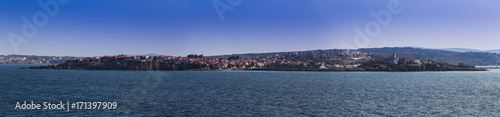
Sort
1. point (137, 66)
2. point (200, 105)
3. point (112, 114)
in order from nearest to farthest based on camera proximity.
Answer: point (112, 114) → point (200, 105) → point (137, 66)

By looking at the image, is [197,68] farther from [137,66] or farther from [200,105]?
[200,105]

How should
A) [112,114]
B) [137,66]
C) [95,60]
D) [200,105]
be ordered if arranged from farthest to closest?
[95,60]
[137,66]
[200,105]
[112,114]

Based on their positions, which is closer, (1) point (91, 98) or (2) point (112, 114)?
(2) point (112, 114)

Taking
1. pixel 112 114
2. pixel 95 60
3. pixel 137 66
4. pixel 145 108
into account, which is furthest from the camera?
pixel 95 60

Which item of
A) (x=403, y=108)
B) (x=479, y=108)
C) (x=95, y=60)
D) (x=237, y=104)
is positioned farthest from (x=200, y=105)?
(x=95, y=60)

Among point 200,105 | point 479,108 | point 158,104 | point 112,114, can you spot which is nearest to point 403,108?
point 479,108

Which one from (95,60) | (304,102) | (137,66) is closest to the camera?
(304,102)

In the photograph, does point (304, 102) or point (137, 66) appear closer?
point (304, 102)

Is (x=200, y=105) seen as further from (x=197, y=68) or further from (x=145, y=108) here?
(x=197, y=68)

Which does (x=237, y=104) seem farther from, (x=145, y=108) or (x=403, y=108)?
(x=403, y=108)
